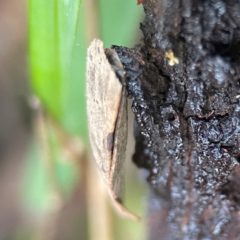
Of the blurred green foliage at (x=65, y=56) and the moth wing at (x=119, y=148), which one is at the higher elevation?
the blurred green foliage at (x=65, y=56)

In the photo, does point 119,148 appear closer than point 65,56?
Yes

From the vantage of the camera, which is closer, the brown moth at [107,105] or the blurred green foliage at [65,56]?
the brown moth at [107,105]

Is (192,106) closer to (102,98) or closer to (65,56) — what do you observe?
(102,98)

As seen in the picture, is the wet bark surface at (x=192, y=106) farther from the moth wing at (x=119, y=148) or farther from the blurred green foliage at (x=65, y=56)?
the blurred green foliage at (x=65, y=56)

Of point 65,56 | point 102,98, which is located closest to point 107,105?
point 102,98

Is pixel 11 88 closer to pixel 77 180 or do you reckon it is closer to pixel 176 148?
pixel 77 180

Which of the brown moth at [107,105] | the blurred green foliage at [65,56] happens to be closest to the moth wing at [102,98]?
the brown moth at [107,105]
